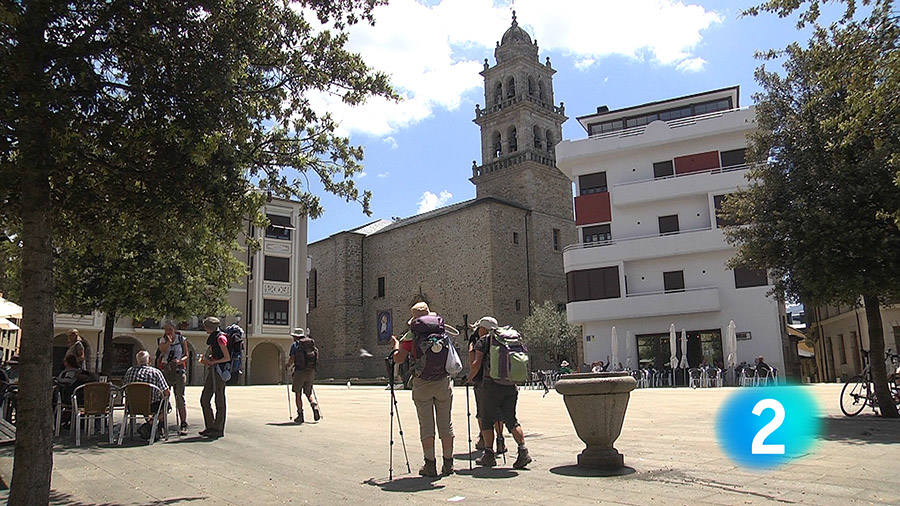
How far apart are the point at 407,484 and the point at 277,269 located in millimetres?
37764

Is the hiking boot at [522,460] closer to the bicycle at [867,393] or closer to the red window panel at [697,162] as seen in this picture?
the bicycle at [867,393]

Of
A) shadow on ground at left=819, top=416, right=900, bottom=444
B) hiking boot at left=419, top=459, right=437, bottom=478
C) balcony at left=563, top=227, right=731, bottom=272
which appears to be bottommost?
shadow on ground at left=819, top=416, right=900, bottom=444

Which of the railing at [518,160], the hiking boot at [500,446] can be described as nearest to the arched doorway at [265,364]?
the railing at [518,160]

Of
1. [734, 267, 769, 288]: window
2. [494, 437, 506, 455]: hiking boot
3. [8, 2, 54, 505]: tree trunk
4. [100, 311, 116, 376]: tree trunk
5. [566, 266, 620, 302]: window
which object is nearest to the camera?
[8, 2, 54, 505]: tree trunk

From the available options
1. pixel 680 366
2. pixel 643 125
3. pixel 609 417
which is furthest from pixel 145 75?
pixel 643 125

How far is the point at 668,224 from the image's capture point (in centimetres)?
3391

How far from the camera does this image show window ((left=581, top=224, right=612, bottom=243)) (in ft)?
117

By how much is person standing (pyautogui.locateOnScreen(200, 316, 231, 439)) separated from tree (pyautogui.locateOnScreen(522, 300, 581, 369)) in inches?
1262

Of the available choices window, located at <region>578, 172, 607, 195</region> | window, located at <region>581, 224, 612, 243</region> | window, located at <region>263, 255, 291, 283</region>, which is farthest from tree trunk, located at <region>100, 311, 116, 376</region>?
window, located at <region>263, 255, 291, 283</region>

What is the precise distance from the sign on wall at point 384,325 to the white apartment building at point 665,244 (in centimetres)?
2058

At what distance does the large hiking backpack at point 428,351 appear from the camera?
6.62m

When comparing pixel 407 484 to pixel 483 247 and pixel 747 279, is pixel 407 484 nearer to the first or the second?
pixel 747 279

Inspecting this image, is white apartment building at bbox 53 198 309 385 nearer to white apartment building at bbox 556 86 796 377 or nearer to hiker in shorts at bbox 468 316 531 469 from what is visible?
white apartment building at bbox 556 86 796 377

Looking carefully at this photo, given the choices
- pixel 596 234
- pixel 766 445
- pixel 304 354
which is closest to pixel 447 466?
pixel 766 445
